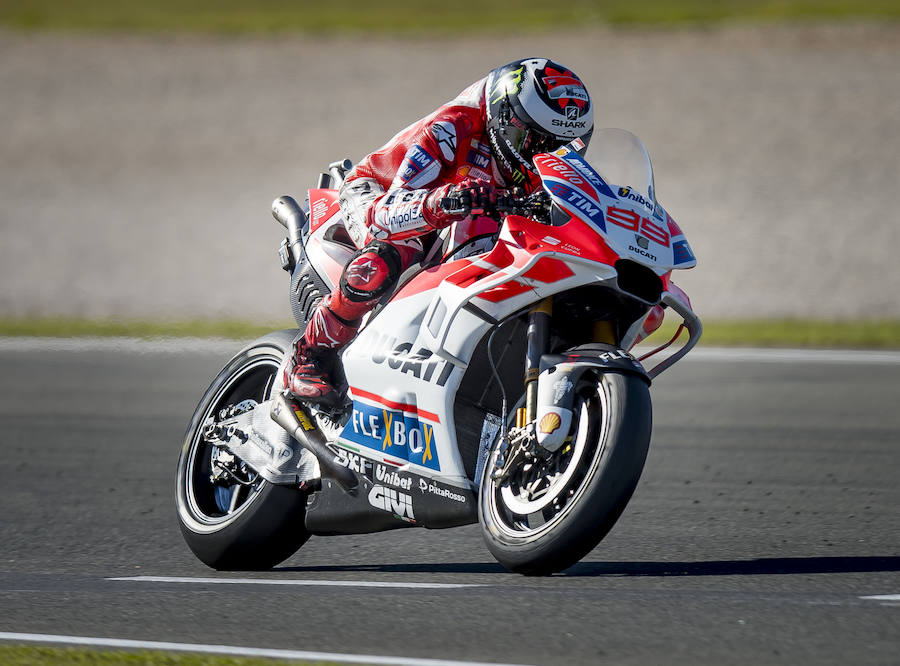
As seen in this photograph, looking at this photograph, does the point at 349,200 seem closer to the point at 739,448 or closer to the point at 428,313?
the point at 428,313

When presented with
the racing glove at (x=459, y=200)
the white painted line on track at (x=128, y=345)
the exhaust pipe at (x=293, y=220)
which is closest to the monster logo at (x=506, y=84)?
the racing glove at (x=459, y=200)

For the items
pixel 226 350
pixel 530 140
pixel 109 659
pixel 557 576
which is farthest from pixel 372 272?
pixel 226 350

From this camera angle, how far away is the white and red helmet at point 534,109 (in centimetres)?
511

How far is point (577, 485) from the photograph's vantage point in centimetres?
463

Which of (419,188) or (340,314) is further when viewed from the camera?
(340,314)

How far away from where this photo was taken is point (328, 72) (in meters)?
30.7

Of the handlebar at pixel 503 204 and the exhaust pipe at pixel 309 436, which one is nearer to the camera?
the handlebar at pixel 503 204

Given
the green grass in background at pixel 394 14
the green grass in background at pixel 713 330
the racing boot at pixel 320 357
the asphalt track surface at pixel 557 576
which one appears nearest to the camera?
the asphalt track surface at pixel 557 576

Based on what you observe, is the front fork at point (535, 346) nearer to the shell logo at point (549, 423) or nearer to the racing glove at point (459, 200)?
the shell logo at point (549, 423)

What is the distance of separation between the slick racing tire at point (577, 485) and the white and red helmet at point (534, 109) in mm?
919

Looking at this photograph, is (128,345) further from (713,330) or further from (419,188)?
(419,188)

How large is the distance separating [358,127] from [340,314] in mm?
21849

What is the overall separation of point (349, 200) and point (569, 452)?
1.51m

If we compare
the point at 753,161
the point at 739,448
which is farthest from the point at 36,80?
the point at 739,448
